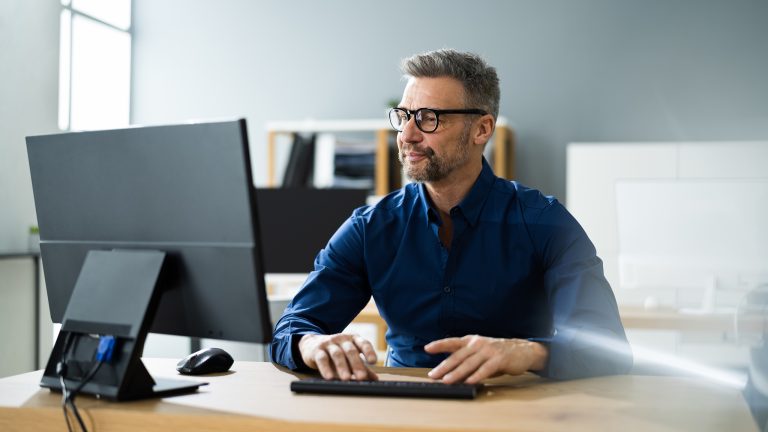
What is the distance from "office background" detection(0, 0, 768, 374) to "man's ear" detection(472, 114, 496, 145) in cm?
297

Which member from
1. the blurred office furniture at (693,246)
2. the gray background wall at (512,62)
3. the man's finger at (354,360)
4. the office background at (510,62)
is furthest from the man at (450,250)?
the gray background wall at (512,62)

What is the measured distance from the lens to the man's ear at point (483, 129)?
6.31 ft

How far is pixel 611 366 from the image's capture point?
1463 millimetres

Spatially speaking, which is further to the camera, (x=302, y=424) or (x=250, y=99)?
(x=250, y=99)

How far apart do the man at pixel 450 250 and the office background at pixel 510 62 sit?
294 cm

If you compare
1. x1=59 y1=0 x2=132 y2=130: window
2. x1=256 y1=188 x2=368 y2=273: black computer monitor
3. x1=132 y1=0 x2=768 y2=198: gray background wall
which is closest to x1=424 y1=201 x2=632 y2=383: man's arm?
x1=256 y1=188 x2=368 y2=273: black computer monitor

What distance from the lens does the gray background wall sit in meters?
4.84

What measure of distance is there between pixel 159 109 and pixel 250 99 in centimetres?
66

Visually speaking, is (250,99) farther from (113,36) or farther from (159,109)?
(113,36)

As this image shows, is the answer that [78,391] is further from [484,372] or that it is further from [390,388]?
[484,372]

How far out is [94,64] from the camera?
520 centimetres

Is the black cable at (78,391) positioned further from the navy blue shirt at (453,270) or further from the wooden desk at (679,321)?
the wooden desk at (679,321)

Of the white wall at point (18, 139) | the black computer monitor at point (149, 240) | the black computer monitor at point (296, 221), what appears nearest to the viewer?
the black computer monitor at point (149, 240)

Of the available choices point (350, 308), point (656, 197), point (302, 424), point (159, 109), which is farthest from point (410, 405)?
point (159, 109)
